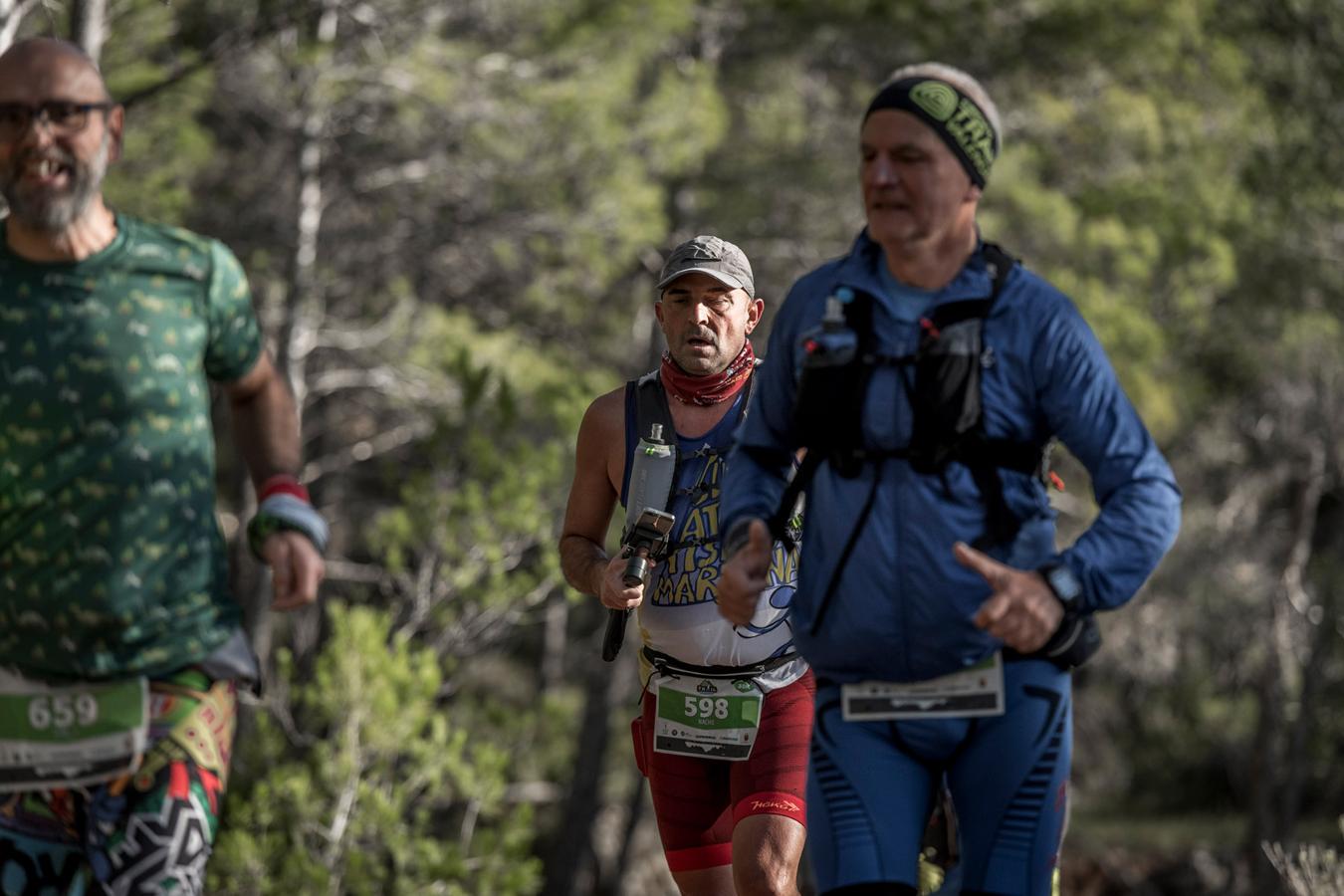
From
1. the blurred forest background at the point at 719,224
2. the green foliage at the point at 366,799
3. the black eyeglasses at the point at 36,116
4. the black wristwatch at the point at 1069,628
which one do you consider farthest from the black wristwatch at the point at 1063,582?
the blurred forest background at the point at 719,224

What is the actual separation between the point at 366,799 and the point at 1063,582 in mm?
7205

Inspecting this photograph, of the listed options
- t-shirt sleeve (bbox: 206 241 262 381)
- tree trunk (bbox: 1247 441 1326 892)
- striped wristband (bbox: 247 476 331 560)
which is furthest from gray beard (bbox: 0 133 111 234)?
tree trunk (bbox: 1247 441 1326 892)

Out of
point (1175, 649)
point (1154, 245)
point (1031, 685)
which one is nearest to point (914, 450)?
point (1031, 685)

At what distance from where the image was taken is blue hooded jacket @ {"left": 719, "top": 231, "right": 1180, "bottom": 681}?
3.19 m

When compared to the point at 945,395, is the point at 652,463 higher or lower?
lower

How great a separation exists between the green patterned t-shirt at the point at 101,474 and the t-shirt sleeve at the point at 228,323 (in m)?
0.08

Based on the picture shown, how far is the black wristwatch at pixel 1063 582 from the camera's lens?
10.2 ft

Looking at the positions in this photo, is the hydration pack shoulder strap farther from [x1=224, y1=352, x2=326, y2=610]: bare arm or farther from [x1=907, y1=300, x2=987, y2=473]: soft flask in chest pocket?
[x1=907, y1=300, x2=987, y2=473]: soft flask in chest pocket

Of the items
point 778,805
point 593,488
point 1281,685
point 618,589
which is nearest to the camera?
point 618,589

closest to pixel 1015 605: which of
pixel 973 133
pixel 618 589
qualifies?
pixel 973 133

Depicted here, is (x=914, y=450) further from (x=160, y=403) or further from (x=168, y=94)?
(x=168, y=94)

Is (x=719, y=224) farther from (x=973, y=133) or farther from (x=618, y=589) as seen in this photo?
(x=973, y=133)

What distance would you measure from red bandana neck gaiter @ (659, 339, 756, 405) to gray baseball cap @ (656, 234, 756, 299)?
0.65 feet

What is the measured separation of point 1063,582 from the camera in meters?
3.12
